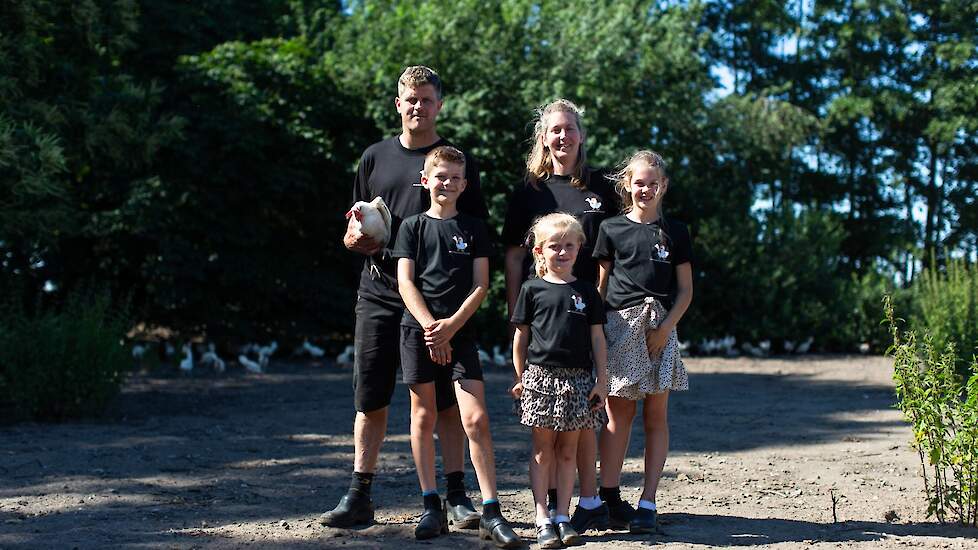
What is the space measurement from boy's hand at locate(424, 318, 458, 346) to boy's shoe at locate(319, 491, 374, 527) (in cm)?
87

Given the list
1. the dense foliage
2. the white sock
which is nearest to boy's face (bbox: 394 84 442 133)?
the white sock

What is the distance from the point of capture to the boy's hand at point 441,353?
4.41m

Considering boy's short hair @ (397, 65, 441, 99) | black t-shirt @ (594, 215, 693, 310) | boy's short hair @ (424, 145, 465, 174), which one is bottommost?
black t-shirt @ (594, 215, 693, 310)

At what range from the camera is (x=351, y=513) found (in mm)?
4723

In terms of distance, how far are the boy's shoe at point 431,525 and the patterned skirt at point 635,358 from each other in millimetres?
906

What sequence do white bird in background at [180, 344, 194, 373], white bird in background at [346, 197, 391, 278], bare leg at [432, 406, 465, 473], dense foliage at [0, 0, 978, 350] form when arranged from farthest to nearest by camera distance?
1. white bird in background at [180, 344, 194, 373]
2. dense foliage at [0, 0, 978, 350]
3. bare leg at [432, 406, 465, 473]
4. white bird in background at [346, 197, 391, 278]

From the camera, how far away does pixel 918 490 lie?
5.59 meters

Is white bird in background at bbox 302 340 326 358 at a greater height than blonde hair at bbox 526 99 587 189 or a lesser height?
lesser

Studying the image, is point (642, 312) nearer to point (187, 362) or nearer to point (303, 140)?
point (187, 362)

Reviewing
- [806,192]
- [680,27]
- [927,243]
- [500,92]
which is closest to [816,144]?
[806,192]

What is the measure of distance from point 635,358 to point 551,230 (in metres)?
0.70

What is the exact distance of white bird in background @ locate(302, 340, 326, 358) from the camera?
44.2ft

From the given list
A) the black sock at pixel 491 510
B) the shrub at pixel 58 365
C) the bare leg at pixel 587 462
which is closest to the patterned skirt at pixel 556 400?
the bare leg at pixel 587 462

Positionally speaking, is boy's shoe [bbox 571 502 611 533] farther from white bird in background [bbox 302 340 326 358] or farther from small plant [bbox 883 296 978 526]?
white bird in background [bbox 302 340 326 358]
